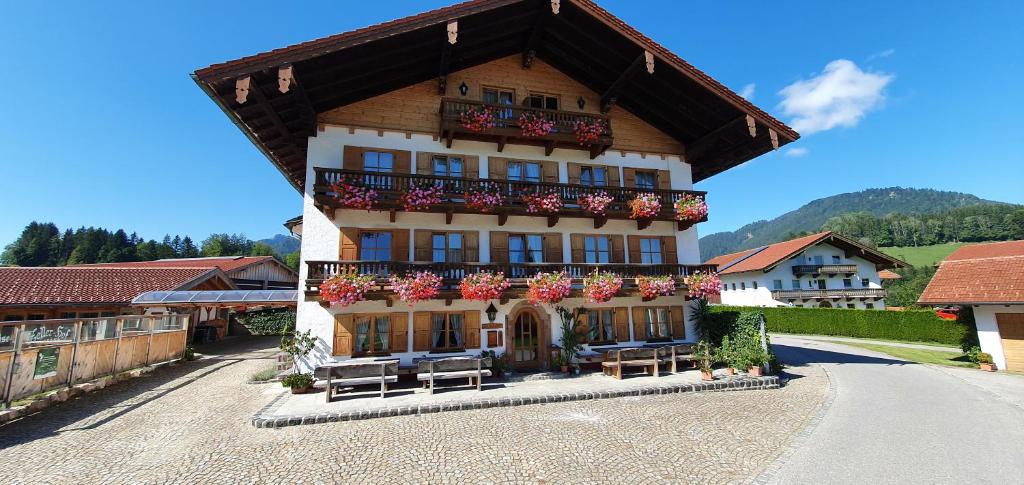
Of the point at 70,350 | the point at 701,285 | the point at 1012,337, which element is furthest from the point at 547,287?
the point at 1012,337

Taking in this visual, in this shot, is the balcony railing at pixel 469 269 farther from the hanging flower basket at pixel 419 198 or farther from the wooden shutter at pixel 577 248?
the hanging flower basket at pixel 419 198

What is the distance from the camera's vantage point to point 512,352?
15.2m

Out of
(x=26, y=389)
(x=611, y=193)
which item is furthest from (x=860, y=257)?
(x=26, y=389)

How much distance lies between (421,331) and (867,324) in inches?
1267

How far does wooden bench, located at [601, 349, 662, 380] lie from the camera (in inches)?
550

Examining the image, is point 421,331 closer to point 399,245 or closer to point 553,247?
point 399,245

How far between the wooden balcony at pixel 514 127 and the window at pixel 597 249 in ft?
10.9

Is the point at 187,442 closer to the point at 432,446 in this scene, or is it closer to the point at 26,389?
the point at 432,446

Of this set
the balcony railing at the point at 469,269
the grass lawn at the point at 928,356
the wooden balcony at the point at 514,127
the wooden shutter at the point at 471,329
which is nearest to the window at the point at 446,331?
the wooden shutter at the point at 471,329

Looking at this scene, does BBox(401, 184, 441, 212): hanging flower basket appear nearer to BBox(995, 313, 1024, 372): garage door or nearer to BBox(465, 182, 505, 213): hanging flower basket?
BBox(465, 182, 505, 213): hanging flower basket

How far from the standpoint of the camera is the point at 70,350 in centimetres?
1212

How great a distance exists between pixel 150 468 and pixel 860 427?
1364 centimetres

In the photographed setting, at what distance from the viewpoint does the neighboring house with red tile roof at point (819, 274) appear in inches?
1570

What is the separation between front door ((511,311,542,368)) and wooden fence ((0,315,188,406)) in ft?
42.3
